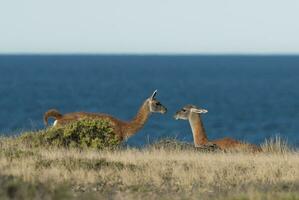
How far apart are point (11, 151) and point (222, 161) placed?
3.69 metres

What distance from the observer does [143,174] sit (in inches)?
563

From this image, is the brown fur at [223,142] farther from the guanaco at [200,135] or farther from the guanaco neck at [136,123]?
the guanaco neck at [136,123]

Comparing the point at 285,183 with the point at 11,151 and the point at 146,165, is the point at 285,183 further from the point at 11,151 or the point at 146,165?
the point at 11,151

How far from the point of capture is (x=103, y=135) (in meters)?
19.3

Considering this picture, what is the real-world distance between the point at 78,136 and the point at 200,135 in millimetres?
3463

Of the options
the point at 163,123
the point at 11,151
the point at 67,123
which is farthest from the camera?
the point at 163,123

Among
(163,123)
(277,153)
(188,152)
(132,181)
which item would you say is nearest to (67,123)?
(188,152)

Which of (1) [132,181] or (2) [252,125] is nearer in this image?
(1) [132,181]

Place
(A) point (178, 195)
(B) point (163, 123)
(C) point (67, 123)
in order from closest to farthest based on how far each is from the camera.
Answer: (A) point (178, 195)
(C) point (67, 123)
(B) point (163, 123)

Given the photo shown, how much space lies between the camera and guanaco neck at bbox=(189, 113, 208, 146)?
20938mm

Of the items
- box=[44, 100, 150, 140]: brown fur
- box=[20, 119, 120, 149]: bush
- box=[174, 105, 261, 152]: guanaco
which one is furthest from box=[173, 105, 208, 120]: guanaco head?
box=[20, 119, 120, 149]: bush

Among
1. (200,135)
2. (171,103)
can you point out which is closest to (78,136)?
(200,135)

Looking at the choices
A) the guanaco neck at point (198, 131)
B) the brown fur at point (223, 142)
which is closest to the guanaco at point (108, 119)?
the guanaco neck at point (198, 131)

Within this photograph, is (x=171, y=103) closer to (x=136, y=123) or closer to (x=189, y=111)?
(x=189, y=111)
